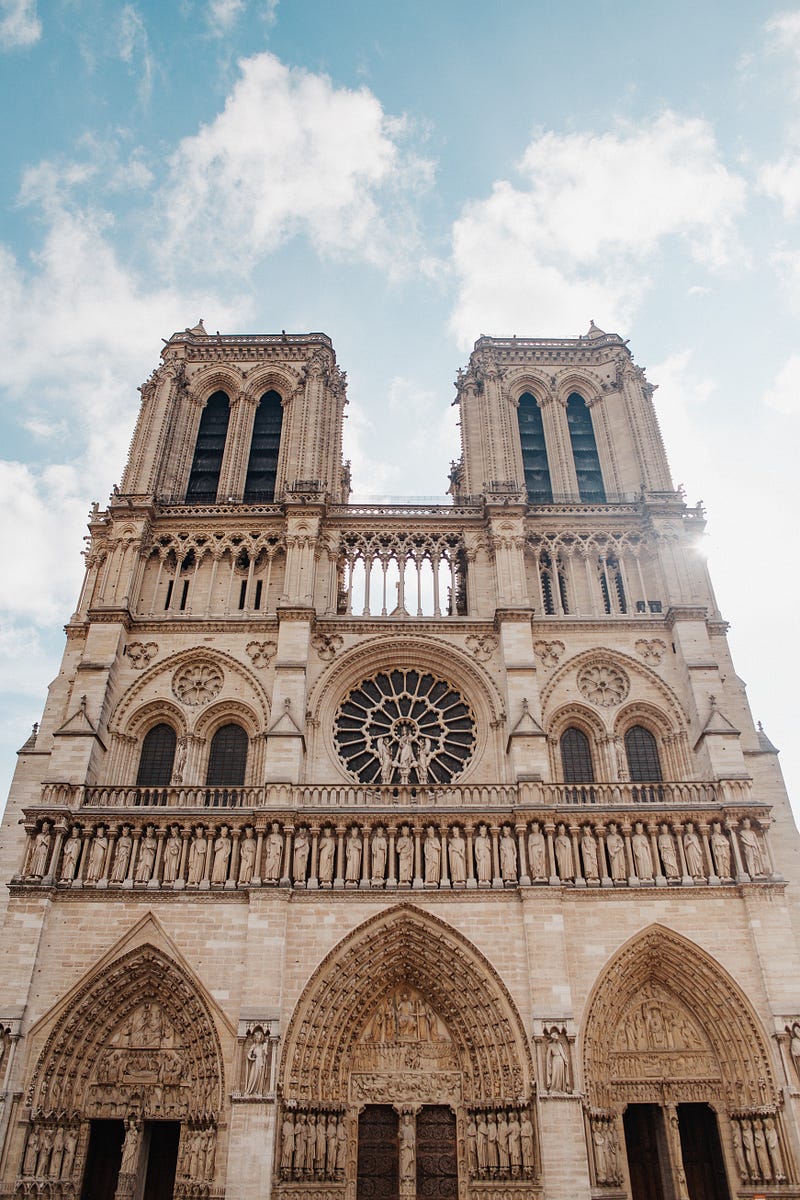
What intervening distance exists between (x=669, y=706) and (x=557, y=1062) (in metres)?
8.38

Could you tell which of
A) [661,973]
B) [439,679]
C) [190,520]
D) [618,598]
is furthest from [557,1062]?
[190,520]

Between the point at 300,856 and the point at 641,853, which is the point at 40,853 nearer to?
the point at 300,856

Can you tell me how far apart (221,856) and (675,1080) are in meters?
9.39

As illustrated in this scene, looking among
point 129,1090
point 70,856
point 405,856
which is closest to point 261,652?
point 70,856

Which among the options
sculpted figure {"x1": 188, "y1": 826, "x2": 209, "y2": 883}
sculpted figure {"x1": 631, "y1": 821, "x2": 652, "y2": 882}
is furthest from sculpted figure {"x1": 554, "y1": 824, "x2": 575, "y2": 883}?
sculpted figure {"x1": 188, "y1": 826, "x2": 209, "y2": 883}

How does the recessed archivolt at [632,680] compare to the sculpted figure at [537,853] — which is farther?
the recessed archivolt at [632,680]

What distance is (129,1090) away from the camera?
629 inches

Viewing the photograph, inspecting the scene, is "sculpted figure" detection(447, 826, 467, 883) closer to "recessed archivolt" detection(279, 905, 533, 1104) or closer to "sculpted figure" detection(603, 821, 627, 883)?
"recessed archivolt" detection(279, 905, 533, 1104)

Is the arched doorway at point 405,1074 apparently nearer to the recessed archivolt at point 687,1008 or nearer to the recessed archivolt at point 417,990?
the recessed archivolt at point 417,990

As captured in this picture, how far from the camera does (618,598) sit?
2227 centimetres

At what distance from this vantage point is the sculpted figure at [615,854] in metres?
17.2

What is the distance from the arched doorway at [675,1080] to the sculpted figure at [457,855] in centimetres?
314

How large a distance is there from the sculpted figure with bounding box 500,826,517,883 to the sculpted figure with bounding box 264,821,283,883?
4344mm

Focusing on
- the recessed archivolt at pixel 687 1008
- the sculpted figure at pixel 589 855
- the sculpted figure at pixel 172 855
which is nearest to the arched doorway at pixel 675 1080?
the recessed archivolt at pixel 687 1008
